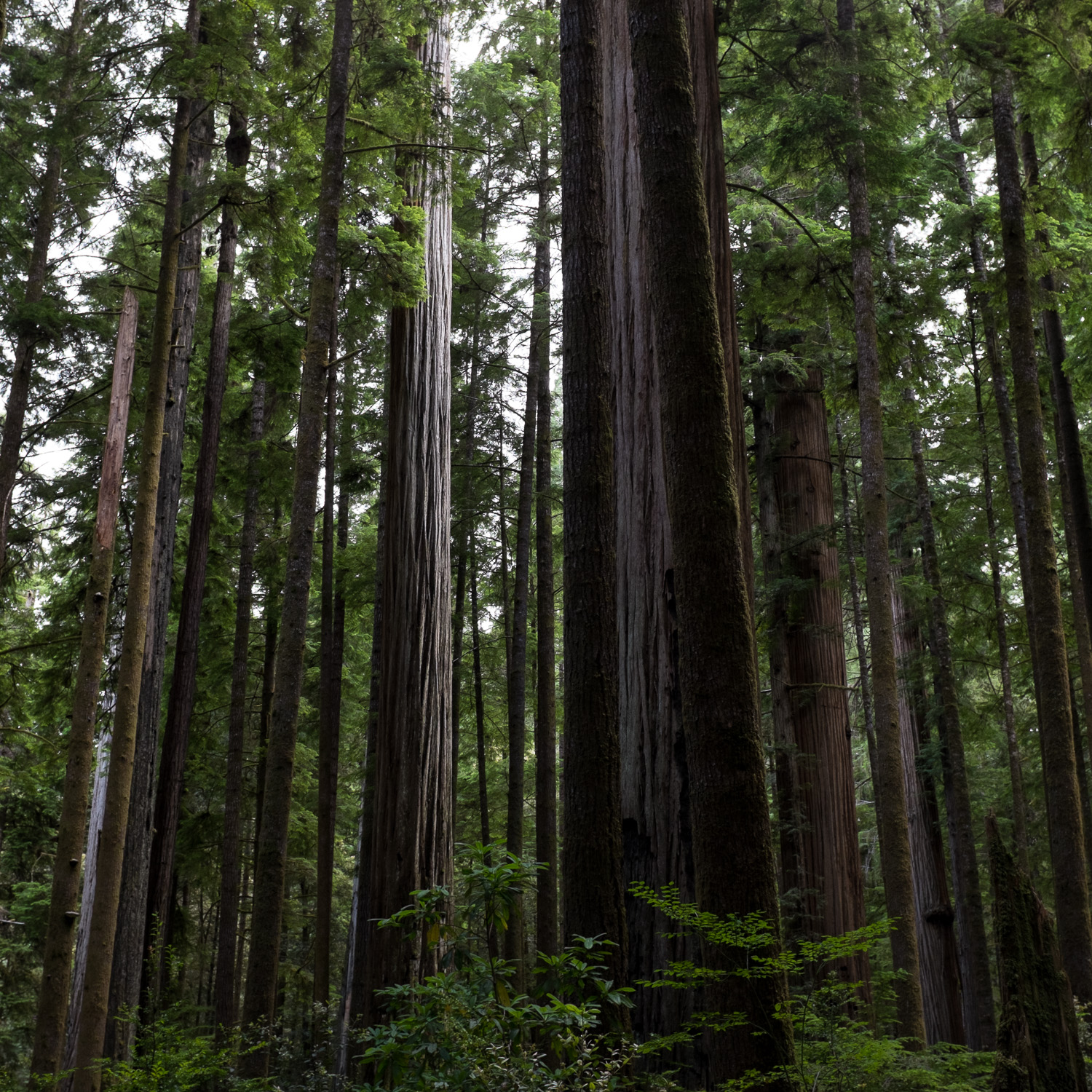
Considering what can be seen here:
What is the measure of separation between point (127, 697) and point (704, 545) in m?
6.07

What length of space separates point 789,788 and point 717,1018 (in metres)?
7.28

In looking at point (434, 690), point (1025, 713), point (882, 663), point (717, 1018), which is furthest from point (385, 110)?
point (1025, 713)

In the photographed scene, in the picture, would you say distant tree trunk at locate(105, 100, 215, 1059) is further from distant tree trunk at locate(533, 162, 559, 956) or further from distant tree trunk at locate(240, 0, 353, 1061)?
distant tree trunk at locate(533, 162, 559, 956)

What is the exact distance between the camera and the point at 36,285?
13.0 metres

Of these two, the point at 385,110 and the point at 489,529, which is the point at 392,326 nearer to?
the point at 385,110

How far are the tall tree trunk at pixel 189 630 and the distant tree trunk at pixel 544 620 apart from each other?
17.0ft

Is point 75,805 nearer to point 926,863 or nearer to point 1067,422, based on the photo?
point 1067,422

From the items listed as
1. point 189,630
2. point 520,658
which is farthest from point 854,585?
point 189,630

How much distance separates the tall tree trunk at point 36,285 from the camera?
38.3ft

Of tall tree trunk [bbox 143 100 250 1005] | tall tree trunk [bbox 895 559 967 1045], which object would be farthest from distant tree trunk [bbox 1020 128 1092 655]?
tall tree trunk [bbox 143 100 250 1005]

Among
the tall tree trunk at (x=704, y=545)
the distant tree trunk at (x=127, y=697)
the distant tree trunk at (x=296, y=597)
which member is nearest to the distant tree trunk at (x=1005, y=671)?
the distant tree trunk at (x=296, y=597)

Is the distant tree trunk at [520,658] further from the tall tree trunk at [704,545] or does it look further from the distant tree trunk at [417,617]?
the tall tree trunk at [704,545]

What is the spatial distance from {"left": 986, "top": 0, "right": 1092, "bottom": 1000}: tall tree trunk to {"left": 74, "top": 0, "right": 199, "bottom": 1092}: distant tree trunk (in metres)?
8.34

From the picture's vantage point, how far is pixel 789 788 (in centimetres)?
1027
